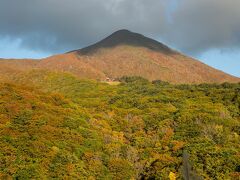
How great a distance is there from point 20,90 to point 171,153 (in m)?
31.4

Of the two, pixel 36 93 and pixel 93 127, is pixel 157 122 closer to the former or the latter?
pixel 93 127

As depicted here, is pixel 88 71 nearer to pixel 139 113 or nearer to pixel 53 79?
pixel 53 79

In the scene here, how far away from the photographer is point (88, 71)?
652 feet

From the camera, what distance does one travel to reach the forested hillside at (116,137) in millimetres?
53125

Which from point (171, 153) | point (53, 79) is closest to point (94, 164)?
point (171, 153)

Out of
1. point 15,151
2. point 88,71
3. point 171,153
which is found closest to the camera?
point 15,151

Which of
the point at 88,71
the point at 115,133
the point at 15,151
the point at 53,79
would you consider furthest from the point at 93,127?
the point at 88,71

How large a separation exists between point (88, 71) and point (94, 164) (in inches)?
5661

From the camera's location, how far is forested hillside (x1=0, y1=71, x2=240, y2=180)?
5312 centimetres

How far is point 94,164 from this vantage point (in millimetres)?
56594

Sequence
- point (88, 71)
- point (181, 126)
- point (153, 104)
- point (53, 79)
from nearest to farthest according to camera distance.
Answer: point (181, 126) → point (153, 104) → point (53, 79) → point (88, 71)

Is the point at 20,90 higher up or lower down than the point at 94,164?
higher up

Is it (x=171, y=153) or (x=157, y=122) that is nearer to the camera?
(x=171, y=153)

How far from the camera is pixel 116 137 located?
2901 inches
